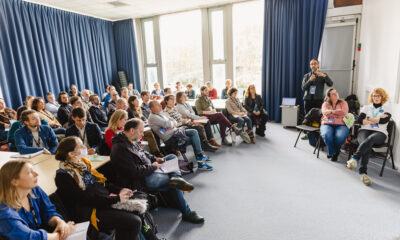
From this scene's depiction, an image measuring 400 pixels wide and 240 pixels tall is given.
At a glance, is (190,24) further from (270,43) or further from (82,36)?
(82,36)

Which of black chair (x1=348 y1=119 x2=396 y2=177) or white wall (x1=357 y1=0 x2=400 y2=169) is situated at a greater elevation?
white wall (x1=357 y1=0 x2=400 y2=169)

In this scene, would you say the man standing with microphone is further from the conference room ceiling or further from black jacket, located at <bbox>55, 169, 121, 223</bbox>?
black jacket, located at <bbox>55, 169, 121, 223</bbox>

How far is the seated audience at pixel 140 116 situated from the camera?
336cm

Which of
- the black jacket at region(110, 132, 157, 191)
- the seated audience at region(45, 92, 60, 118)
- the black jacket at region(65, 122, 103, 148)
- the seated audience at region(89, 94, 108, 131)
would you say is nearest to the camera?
the black jacket at region(110, 132, 157, 191)

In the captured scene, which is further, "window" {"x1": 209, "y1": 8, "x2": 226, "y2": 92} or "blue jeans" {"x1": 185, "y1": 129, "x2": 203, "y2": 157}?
"window" {"x1": 209, "y1": 8, "x2": 226, "y2": 92}

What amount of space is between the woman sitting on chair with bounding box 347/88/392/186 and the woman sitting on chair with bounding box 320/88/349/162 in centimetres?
28

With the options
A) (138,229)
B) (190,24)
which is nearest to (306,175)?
(138,229)

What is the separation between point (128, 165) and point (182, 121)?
6.54 feet

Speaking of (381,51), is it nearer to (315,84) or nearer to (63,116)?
(315,84)

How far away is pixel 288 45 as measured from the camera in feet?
19.3

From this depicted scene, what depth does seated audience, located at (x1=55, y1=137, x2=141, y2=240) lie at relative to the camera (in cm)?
178

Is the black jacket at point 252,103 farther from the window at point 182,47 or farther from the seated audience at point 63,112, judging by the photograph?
the seated audience at point 63,112

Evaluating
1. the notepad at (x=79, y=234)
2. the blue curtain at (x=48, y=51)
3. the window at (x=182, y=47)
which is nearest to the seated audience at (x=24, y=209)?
the notepad at (x=79, y=234)

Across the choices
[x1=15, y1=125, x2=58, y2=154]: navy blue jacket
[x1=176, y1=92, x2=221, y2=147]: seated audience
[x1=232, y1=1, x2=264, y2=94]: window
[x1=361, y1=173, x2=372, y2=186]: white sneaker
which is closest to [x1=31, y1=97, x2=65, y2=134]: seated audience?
[x1=15, y1=125, x2=58, y2=154]: navy blue jacket
